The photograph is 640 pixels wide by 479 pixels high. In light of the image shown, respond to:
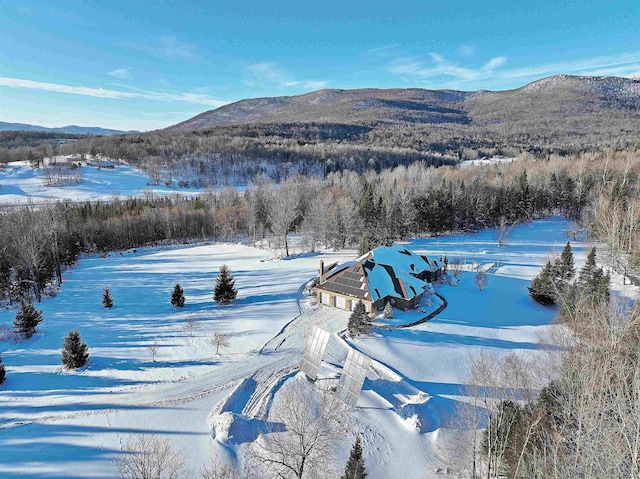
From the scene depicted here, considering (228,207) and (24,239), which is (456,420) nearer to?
(24,239)

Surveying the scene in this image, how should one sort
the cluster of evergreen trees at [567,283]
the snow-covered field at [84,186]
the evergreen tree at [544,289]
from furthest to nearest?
the snow-covered field at [84,186] → the evergreen tree at [544,289] → the cluster of evergreen trees at [567,283]

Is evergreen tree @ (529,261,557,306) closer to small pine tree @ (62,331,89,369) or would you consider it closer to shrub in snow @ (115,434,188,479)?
shrub in snow @ (115,434,188,479)

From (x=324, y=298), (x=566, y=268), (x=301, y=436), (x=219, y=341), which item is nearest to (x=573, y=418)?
(x=301, y=436)

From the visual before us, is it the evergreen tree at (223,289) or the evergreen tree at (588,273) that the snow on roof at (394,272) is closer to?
the evergreen tree at (223,289)

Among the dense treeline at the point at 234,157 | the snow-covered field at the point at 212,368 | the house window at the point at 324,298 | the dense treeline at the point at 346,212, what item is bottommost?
the snow-covered field at the point at 212,368

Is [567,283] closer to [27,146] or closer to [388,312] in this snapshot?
[388,312]

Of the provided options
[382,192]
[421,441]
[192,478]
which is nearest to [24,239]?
[192,478]

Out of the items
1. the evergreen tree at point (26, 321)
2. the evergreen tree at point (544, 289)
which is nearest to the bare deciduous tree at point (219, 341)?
the evergreen tree at point (26, 321)
